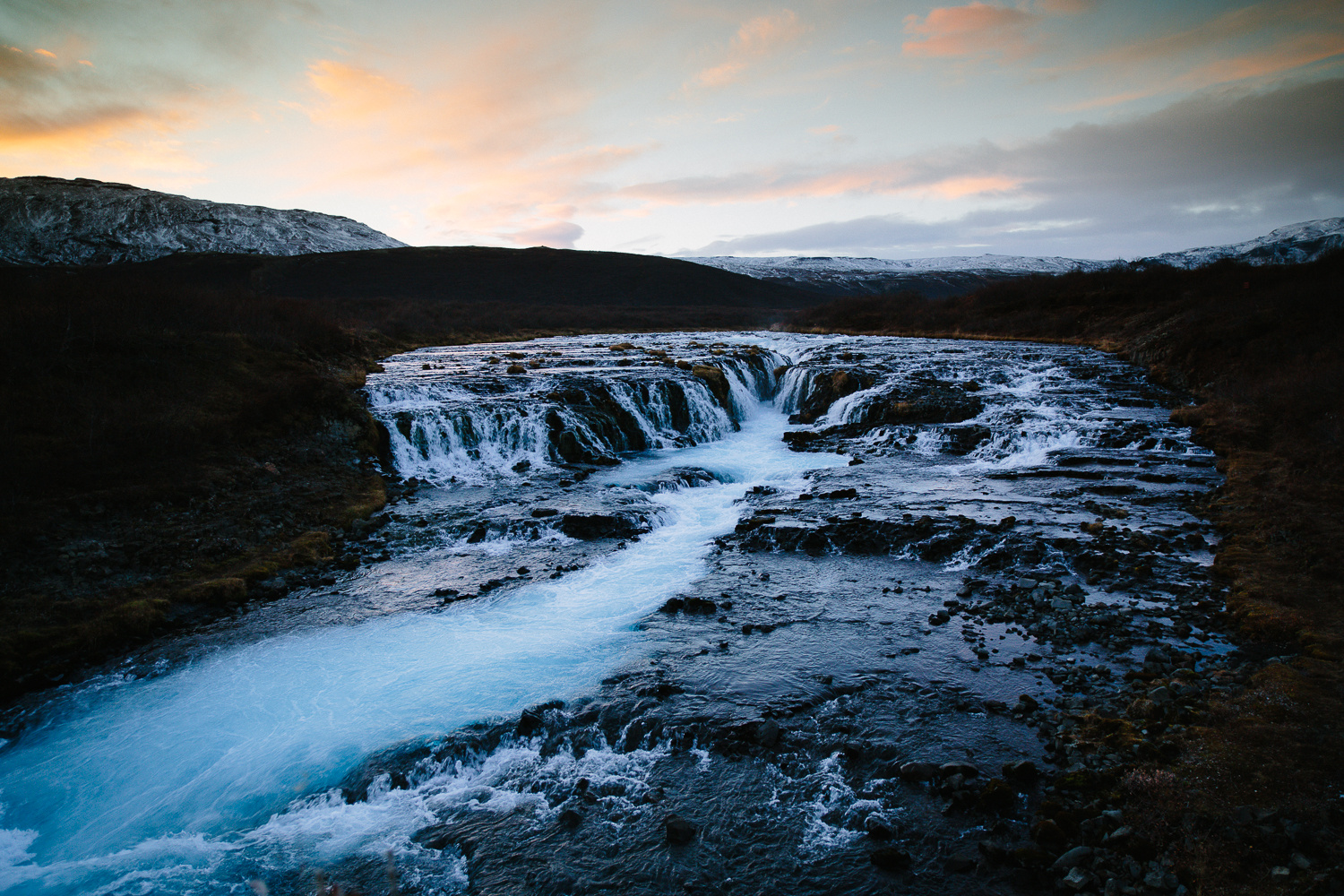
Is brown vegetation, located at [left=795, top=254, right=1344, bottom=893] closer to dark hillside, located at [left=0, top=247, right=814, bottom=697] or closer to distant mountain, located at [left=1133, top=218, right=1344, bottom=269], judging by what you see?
dark hillside, located at [left=0, top=247, right=814, bottom=697]

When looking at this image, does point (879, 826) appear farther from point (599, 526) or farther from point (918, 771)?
point (599, 526)

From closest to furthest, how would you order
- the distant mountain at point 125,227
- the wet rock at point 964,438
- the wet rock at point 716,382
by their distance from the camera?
the wet rock at point 964,438 → the wet rock at point 716,382 → the distant mountain at point 125,227

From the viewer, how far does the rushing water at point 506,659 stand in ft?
22.6

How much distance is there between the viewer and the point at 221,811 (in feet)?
24.2

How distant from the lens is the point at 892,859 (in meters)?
5.94

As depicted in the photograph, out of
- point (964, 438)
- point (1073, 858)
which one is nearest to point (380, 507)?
point (1073, 858)

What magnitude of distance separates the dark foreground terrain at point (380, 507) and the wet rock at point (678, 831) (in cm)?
162

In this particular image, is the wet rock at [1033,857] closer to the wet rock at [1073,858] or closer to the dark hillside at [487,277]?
the wet rock at [1073,858]

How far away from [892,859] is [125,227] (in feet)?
555

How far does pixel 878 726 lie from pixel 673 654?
338 cm

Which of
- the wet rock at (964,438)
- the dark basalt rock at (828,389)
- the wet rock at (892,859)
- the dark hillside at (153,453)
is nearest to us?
the wet rock at (892,859)

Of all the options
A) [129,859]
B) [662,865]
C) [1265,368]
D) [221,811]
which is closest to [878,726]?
[662,865]

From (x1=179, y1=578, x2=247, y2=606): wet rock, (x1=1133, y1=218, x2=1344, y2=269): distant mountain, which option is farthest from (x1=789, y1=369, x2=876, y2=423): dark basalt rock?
(x1=1133, y1=218, x2=1344, y2=269): distant mountain

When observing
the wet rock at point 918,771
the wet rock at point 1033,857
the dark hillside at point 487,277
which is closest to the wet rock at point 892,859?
the wet rock at point 1033,857
